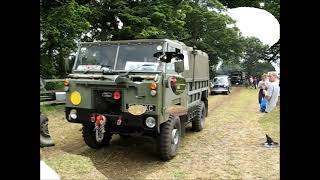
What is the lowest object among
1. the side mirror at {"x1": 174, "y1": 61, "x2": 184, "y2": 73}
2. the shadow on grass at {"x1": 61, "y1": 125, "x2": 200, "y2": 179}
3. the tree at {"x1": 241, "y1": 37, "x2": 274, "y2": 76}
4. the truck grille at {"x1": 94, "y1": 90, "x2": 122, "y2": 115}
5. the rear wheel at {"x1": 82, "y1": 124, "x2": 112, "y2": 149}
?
the shadow on grass at {"x1": 61, "y1": 125, "x2": 200, "y2": 179}

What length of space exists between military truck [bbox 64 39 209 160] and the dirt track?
1.23ft

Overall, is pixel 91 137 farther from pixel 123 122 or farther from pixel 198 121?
pixel 198 121

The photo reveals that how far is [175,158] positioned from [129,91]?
1555 mm

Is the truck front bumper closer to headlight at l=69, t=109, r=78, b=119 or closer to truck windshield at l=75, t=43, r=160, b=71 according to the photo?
headlight at l=69, t=109, r=78, b=119

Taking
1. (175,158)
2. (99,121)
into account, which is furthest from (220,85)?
(99,121)

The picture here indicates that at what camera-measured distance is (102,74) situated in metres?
5.99

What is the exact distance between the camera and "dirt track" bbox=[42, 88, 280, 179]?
5.14 meters

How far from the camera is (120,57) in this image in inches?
244

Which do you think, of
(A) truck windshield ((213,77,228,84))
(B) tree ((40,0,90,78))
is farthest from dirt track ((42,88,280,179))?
(A) truck windshield ((213,77,228,84))

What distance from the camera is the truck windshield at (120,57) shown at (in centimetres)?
603
